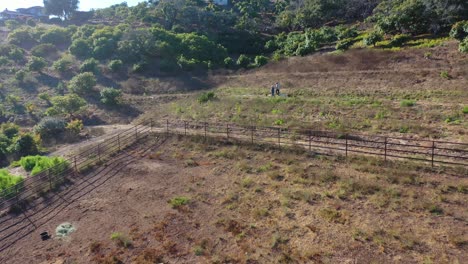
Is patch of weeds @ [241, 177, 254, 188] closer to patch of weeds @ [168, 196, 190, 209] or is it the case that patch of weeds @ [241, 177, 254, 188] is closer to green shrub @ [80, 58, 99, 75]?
patch of weeds @ [168, 196, 190, 209]

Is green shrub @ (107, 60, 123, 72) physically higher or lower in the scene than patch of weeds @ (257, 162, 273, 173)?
higher

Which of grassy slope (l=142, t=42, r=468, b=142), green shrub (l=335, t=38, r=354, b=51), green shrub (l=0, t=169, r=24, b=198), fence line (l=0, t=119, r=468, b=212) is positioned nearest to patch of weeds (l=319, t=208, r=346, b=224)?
fence line (l=0, t=119, r=468, b=212)

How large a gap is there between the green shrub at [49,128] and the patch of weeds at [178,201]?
17.8 meters

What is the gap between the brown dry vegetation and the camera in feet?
43.8

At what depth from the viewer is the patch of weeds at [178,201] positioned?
17341 mm

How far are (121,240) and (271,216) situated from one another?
255 inches

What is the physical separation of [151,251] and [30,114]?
1236 inches

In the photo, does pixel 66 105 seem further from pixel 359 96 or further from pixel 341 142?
pixel 359 96

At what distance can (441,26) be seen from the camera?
40156 mm

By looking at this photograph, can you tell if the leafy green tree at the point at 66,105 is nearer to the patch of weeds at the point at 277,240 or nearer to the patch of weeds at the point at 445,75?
the patch of weeds at the point at 277,240

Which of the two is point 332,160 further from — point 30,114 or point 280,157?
point 30,114

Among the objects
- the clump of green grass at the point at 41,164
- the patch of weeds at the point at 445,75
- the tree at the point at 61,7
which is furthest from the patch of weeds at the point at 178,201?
the tree at the point at 61,7

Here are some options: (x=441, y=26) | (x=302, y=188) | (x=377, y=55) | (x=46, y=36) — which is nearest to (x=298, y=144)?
(x=302, y=188)

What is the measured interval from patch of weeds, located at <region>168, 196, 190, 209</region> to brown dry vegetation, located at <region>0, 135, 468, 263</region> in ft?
0.17
